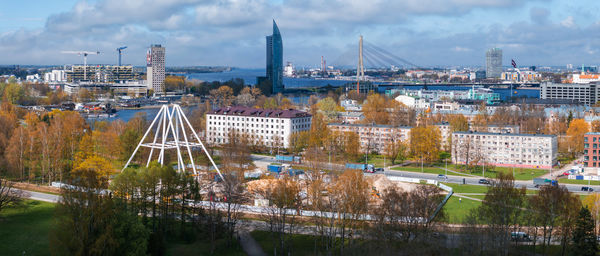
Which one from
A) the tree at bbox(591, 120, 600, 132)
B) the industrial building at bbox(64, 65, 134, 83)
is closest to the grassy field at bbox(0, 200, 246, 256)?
the tree at bbox(591, 120, 600, 132)

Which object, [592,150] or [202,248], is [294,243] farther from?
[592,150]

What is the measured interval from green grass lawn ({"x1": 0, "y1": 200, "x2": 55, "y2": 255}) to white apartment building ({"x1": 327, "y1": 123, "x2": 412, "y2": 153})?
19.2 meters

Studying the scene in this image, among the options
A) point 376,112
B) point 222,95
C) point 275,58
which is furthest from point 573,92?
point 275,58

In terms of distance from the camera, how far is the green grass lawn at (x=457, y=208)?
19.7 metres

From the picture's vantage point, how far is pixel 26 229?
59.5 feet

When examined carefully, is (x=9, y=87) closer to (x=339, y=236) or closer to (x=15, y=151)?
(x=15, y=151)

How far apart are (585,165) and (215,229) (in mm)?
19717

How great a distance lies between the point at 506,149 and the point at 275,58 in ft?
200

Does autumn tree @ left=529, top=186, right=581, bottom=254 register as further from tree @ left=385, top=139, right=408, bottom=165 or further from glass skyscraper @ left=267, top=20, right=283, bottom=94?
glass skyscraper @ left=267, top=20, right=283, bottom=94

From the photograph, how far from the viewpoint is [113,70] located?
10525 centimetres

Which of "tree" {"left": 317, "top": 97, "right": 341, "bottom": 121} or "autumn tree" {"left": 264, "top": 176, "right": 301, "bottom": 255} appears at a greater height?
"tree" {"left": 317, "top": 97, "right": 341, "bottom": 121}

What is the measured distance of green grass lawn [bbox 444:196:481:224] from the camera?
64.5ft

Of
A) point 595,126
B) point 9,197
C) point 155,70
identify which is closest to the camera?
point 9,197

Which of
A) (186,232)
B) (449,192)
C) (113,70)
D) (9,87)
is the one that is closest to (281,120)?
(449,192)
